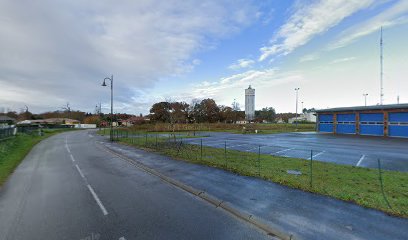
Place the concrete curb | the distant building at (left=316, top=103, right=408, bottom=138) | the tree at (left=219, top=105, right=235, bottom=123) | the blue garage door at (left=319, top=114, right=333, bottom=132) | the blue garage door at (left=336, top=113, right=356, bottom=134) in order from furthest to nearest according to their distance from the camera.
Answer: the tree at (left=219, top=105, right=235, bottom=123) < the blue garage door at (left=319, top=114, right=333, bottom=132) < the blue garage door at (left=336, top=113, right=356, bottom=134) < the distant building at (left=316, top=103, right=408, bottom=138) < the concrete curb

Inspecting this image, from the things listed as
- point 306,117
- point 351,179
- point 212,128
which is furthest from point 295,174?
point 306,117

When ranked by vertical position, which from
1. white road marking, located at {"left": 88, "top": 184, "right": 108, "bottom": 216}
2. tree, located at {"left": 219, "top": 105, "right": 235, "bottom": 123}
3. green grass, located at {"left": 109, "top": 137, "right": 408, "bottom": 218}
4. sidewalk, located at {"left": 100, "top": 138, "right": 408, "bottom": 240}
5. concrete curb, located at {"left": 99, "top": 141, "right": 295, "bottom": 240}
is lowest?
white road marking, located at {"left": 88, "top": 184, "right": 108, "bottom": 216}

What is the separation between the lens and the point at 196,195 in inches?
313

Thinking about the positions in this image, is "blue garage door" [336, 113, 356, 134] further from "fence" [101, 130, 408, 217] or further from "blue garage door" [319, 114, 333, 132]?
"fence" [101, 130, 408, 217]

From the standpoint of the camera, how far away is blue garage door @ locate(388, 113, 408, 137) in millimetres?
31688

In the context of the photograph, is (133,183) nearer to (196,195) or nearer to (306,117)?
(196,195)

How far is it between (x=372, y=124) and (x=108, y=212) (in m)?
42.7

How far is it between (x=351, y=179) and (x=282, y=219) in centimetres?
558

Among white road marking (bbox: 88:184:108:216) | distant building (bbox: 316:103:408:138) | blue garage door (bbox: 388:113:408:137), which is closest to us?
white road marking (bbox: 88:184:108:216)

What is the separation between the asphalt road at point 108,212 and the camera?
524 cm

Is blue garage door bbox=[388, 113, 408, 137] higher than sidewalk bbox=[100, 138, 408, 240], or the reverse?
blue garage door bbox=[388, 113, 408, 137]

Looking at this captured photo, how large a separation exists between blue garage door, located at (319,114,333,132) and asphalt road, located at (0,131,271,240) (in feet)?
140

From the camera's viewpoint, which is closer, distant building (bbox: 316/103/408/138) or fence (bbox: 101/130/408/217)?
fence (bbox: 101/130/408/217)

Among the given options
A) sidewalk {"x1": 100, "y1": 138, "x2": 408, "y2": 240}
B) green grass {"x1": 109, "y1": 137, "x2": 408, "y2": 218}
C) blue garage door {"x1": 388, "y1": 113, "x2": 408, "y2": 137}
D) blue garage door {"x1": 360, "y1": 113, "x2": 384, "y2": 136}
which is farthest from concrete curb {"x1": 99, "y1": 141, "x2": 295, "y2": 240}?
blue garage door {"x1": 360, "y1": 113, "x2": 384, "y2": 136}
